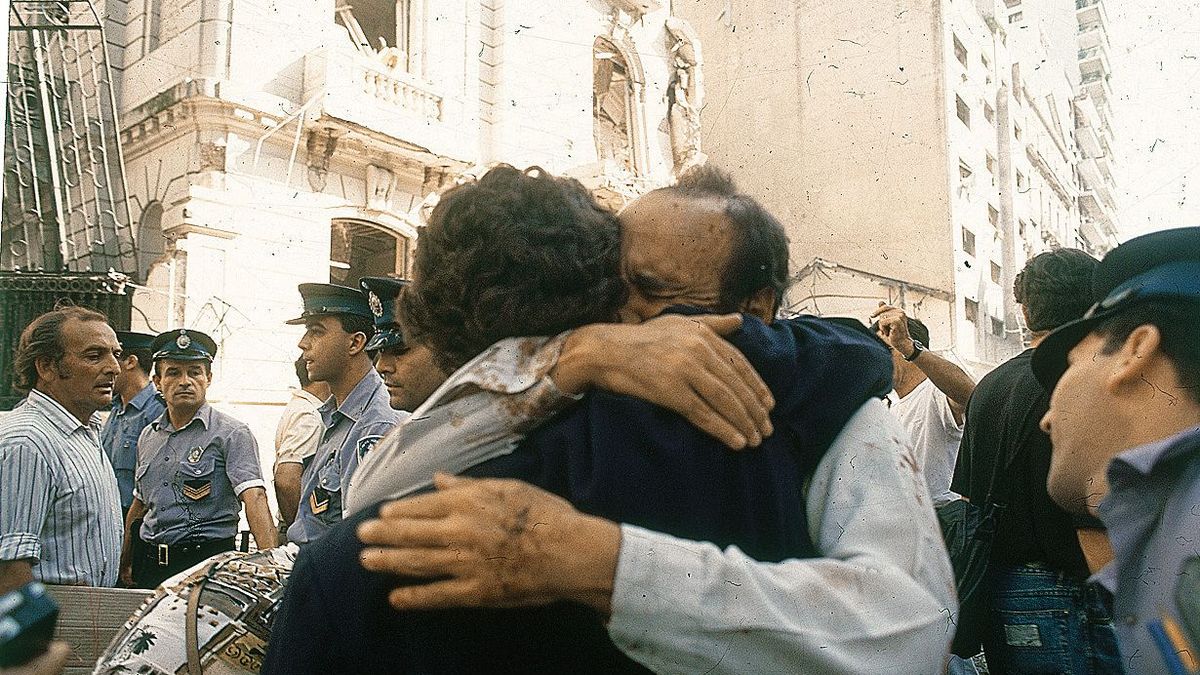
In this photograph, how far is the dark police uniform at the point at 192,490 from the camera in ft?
13.9

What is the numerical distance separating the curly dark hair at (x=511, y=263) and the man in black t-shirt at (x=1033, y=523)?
152 centimetres

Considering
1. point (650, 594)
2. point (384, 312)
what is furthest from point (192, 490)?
point (650, 594)

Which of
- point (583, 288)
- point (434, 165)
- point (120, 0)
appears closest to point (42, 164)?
point (120, 0)

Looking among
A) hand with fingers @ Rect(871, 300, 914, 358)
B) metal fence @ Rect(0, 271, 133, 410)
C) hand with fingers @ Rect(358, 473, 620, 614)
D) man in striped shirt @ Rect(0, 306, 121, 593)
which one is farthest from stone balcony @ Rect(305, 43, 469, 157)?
hand with fingers @ Rect(358, 473, 620, 614)

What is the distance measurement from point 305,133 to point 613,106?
187 inches

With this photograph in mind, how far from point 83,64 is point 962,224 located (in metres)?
17.5

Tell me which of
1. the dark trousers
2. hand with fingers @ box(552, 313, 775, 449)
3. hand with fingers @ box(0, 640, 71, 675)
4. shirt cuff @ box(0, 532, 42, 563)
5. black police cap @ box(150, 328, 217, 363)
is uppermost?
Result: black police cap @ box(150, 328, 217, 363)

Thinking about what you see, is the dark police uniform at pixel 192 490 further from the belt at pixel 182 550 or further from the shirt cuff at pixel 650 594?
the shirt cuff at pixel 650 594

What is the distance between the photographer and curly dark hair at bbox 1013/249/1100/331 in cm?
243

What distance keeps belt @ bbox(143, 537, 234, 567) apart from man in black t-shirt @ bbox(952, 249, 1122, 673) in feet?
11.8

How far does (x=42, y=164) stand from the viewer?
9141mm

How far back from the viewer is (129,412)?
5273 millimetres

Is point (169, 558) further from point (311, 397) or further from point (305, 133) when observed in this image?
point (305, 133)

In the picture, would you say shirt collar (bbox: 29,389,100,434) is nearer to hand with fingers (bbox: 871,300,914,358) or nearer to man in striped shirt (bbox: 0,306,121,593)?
man in striped shirt (bbox: 0,306,121,593)
